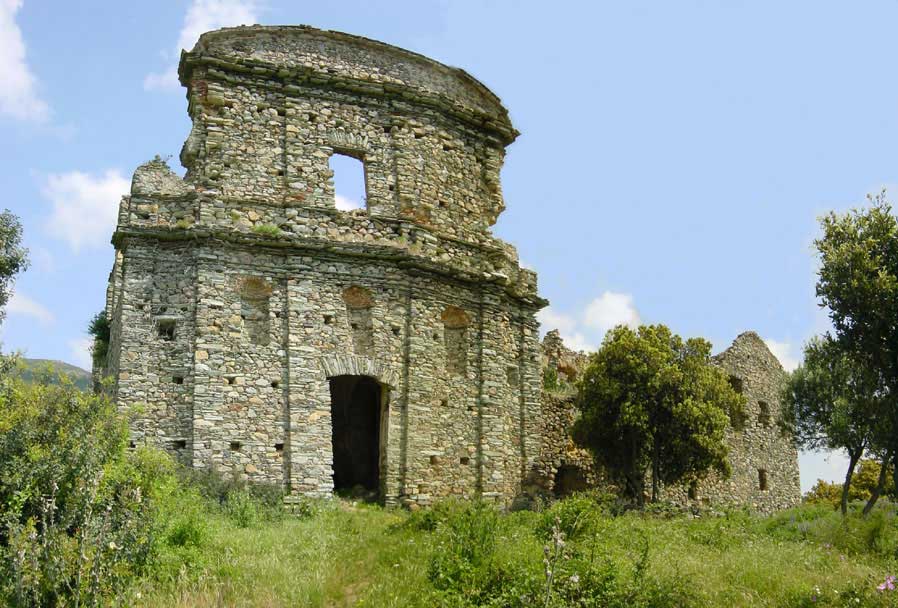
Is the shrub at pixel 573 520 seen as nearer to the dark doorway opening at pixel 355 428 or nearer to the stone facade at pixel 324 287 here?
the stone facade at pixel 324 287

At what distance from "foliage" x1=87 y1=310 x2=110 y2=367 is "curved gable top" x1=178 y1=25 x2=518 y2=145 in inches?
220

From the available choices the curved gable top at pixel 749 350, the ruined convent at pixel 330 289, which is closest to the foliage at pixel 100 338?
the ruined convent at pixel 330 289

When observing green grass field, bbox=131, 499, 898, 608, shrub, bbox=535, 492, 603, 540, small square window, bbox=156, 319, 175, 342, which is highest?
small square window, bbox=156, 319, 175, 342

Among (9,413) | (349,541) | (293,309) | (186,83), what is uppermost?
(186,83)

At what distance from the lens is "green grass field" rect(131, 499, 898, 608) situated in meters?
9.86

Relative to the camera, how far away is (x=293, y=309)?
16.8 m

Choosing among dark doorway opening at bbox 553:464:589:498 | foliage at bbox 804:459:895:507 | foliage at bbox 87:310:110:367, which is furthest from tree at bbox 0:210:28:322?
foliage at bbox 804:459:895:507

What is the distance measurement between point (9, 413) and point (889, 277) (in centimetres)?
1401

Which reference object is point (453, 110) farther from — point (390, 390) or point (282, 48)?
point (390, 390)

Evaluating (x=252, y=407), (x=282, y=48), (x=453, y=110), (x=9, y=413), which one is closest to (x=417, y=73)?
→ (x=453, y=110)

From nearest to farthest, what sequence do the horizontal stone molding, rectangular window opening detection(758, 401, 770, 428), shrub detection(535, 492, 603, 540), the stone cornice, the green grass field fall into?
the green grass field
shrub detection(535, 492, 603, 540)
the stone cornice
the horizontal stone molding
rectangular window opening detection(758, 401, 770, 428)

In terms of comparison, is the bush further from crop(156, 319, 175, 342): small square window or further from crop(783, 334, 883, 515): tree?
crop(783, 334, 883, 515): tree

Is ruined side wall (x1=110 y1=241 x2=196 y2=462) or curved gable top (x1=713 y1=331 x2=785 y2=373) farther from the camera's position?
curved gable top (x1=713 y1=331 x2=785 y2=373)

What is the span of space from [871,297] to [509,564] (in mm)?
8700
